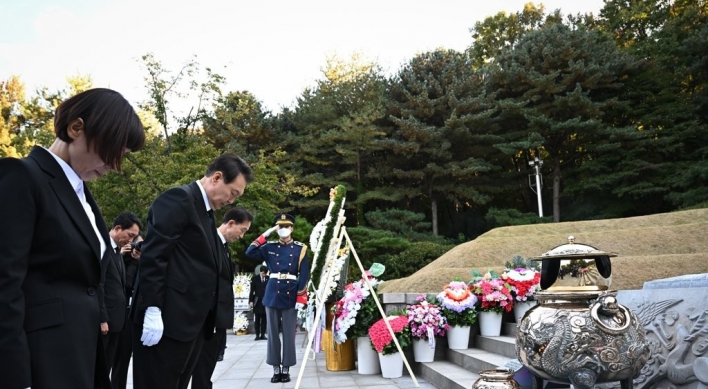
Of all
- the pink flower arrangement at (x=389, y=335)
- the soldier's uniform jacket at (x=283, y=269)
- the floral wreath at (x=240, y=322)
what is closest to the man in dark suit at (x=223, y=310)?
the soldier's uniform jacket at (x=283, y=269)

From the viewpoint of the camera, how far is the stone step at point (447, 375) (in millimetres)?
5342

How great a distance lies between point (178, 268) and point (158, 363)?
53cm

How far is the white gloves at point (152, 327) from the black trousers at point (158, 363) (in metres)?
0.08

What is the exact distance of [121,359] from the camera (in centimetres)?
562

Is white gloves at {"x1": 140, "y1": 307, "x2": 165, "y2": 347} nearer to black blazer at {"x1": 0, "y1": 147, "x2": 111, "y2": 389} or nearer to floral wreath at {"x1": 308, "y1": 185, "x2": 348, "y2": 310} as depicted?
black blazer at {"x1": 0, "y1": 147, "x2": 111, "y2": 389}

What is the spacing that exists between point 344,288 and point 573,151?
19.5 m

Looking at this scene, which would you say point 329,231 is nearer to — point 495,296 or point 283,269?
point 283,269

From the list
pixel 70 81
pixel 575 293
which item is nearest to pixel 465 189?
pixel 70 81

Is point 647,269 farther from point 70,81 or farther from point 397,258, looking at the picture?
point 70,81

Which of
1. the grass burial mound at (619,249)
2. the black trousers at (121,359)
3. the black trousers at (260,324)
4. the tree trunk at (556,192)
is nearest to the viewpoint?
the black trousers at (121,359)

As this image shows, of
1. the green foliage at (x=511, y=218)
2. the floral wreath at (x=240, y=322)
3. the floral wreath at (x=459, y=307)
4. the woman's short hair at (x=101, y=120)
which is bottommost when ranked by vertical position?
the floral wreath at (x=240, y=322)

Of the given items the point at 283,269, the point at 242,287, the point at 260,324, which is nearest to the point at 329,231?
the point at 283,269

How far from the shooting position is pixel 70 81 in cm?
2156

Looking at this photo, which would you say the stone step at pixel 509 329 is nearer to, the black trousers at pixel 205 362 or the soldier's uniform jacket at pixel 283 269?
the soldier's uniform jacket at pixel 283 269
